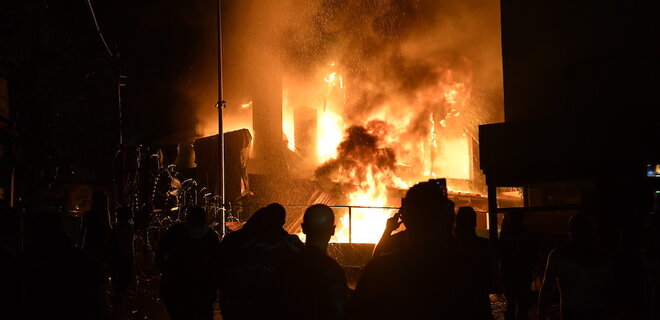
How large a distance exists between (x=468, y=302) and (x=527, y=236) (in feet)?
19.1

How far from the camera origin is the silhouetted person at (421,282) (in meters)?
2.71

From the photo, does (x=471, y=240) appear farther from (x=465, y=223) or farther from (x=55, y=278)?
(x=55, y=278)

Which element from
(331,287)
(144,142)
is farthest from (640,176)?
(144,142)

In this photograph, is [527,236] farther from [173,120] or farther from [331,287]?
[173,120]

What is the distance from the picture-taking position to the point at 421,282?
2.72m

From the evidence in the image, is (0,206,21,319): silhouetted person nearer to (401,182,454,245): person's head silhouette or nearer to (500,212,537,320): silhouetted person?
(401,182,454,245): person's head silhouette

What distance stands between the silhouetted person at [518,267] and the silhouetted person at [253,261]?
3.99 m

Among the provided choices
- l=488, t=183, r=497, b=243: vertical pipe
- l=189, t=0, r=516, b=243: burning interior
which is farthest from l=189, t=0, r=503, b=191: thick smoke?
l=488, t=183, r=497, b=243: vertical pipe

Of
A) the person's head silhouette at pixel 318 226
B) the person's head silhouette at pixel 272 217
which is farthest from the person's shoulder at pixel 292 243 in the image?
the person's head silhouette at pixel 318 226

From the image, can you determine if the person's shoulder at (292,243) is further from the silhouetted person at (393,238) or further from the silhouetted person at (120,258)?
the silhouetted person at (120,258)

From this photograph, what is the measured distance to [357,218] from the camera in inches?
979

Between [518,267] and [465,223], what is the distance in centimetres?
246

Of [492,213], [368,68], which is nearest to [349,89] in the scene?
[368,68]

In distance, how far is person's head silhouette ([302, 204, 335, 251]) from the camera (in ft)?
12.4
